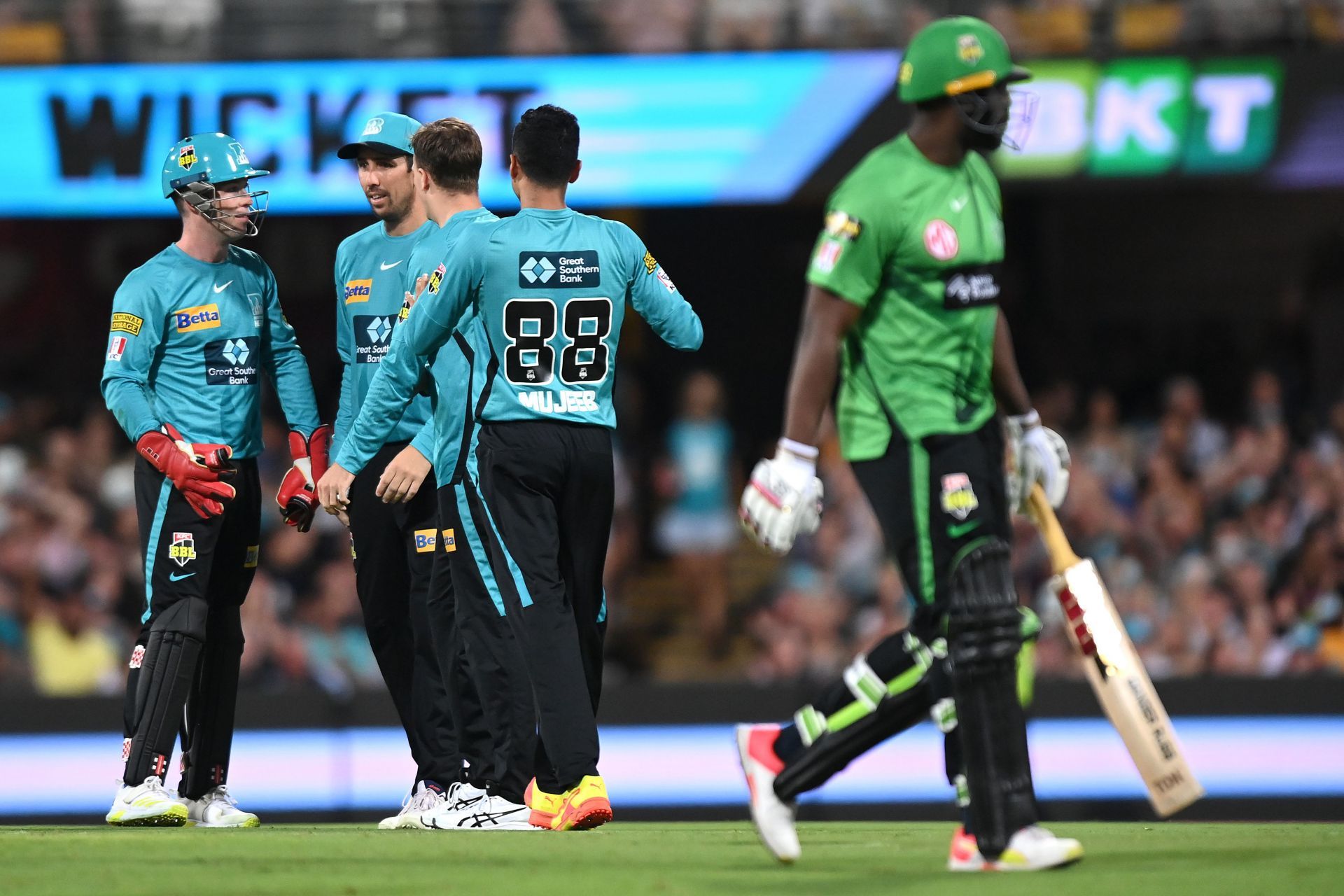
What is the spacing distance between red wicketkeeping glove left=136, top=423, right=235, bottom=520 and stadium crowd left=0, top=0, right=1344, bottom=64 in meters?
6.06

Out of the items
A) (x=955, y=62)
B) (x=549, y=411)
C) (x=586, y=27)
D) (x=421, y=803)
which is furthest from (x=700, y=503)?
(x=955, y=62)

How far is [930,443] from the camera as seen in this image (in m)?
4.68

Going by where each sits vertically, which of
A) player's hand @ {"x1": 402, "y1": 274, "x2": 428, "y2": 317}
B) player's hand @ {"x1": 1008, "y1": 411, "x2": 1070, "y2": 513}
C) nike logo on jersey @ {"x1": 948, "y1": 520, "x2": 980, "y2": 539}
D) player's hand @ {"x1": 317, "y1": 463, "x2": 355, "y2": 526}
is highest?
player's hand @ {"x1": 402, "y1": 274, "x2": 428, "y2": 317}

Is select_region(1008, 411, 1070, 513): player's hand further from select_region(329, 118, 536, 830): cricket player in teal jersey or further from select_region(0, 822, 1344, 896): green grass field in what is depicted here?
select_region(329, 118, 536, 830): cricket player in teal jersey

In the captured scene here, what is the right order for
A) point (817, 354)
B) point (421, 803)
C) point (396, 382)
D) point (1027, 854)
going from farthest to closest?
point (421, 803), point (396, 382), point (817, 354), point (1027, 854)

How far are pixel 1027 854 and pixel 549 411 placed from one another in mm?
2263

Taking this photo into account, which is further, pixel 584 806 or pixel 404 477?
pixel 404 477

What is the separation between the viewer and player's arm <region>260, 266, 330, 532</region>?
7.03 meters

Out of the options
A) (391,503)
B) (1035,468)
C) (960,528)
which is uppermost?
(391,503)

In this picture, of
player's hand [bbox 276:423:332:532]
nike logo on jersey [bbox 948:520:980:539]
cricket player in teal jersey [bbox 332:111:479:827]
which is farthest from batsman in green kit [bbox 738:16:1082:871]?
player's hand [bbox 276:423:332:532]

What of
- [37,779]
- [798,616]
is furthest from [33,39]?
[798,616]

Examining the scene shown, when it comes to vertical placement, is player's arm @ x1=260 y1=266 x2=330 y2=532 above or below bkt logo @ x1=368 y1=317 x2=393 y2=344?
below

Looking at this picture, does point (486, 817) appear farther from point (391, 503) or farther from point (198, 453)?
point (198, 453)

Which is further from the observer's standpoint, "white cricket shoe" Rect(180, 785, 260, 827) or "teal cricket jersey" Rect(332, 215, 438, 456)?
"teal cricket jersey" Rect(332, 215, 438, 456)
